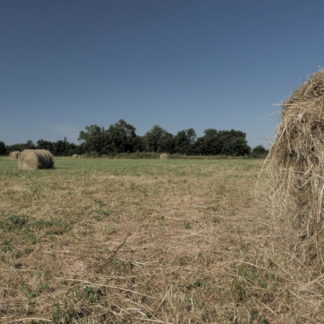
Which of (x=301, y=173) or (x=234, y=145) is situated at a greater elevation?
(x=234, y=145)

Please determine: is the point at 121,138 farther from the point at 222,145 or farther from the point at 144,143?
the point at 222,145

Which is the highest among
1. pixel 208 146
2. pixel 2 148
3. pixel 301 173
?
pixel 208 146

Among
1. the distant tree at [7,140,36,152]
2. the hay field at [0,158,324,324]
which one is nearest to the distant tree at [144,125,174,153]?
the distant tree at [7,140,36,152]

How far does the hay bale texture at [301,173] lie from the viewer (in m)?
3.24

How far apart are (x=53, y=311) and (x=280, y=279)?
233 centimetres

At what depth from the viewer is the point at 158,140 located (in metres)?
110

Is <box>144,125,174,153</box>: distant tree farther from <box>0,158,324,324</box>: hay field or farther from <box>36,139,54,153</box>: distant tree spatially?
<box>0,158,324,324</box>: hay field

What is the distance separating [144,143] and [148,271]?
107381 millimetres

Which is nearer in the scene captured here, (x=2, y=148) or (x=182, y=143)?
(x=2, y=148)

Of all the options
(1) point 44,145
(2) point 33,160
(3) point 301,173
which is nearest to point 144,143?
(1) point 44,145

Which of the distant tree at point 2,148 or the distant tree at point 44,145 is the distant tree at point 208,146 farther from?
the distant tree at point 2,148

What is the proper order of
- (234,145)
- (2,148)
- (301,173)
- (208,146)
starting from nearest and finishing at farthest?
(301,173) → (2,148) → (234,145) → (208,146)

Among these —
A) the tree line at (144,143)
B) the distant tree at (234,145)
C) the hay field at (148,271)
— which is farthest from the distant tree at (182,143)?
the hay field at (148,271)

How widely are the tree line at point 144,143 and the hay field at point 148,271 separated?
95645mm
